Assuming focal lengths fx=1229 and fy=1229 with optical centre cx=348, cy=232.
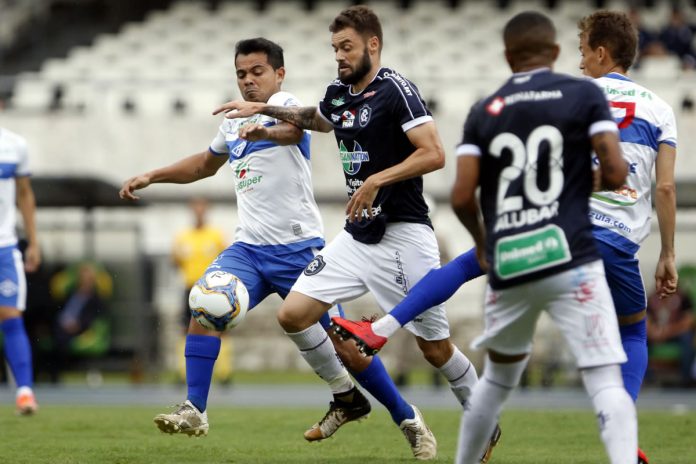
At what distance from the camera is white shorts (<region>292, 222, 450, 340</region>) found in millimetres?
7215

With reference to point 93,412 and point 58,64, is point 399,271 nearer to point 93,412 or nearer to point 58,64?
point 93,412

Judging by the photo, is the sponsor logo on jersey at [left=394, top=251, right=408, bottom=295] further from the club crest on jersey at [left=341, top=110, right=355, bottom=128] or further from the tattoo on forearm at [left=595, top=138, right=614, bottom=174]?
the tattoo on forearm at [left=595, top=138, right=614, bottom=174]

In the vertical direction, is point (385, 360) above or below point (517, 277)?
below

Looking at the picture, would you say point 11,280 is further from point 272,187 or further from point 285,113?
point 285,113

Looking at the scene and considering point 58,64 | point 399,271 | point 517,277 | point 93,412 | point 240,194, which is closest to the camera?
point 517,277

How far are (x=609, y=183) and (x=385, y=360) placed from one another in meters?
13.2

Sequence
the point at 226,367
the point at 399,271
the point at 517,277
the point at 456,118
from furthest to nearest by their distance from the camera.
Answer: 1. the point at 456,118
2. the point at 226,367
3. the point at 399,271
4. the point at 517,277

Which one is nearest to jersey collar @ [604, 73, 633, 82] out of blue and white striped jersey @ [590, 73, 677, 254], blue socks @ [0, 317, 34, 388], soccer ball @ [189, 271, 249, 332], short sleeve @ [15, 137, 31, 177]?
blue and white striped jersey @ [590, 73, 677, 254]

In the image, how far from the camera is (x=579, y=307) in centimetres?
523

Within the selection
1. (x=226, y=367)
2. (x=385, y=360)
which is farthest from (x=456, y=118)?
(x=226, y=367)

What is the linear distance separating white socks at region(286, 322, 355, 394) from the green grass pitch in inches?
18.0

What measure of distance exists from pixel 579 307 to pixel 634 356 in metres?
1.74

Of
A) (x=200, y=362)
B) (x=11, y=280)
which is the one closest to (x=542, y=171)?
(x=200, y=362)

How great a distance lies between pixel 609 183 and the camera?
212 inches
